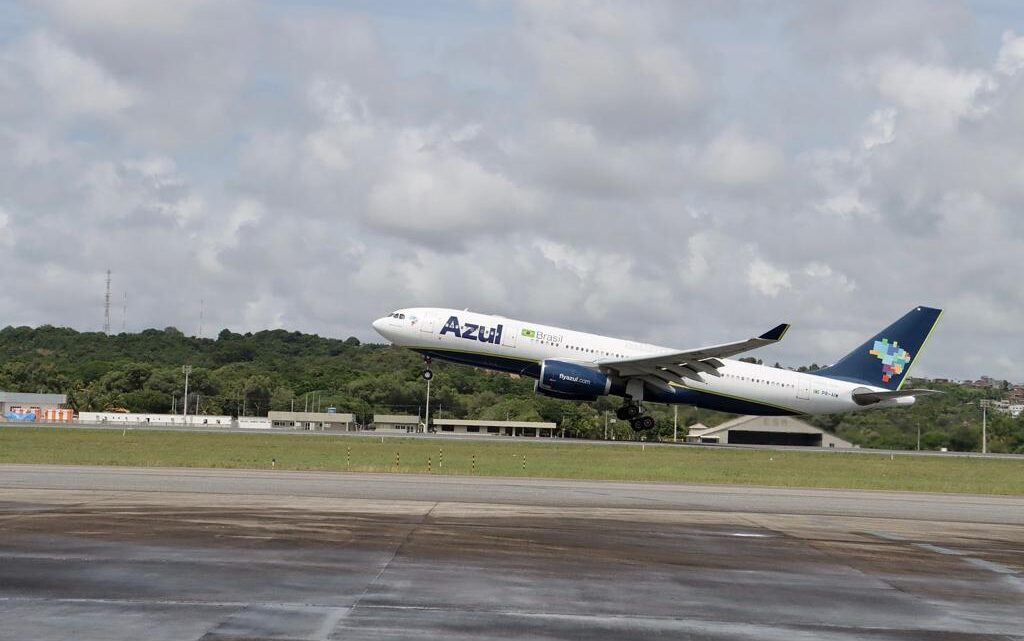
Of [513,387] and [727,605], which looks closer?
[727,605]

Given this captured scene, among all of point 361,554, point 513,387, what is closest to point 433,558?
point 361,554

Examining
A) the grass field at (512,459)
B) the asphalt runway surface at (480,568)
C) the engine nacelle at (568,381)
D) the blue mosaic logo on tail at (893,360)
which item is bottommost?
the asphalt runway surface at (480,568)

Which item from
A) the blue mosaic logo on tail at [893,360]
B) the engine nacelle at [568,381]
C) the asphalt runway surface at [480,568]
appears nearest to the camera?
the asphalt runway surface at [480,568]

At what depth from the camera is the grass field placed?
137 ft

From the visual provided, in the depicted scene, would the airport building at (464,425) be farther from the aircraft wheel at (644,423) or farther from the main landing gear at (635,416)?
the aircraft wheel at (644,423)

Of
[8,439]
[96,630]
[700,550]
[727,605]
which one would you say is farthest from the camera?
[8,439]

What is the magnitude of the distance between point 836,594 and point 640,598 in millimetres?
2803

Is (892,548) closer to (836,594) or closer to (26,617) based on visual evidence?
(836,594)

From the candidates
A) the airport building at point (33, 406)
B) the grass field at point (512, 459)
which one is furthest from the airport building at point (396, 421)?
the grass field at point (512, 459)

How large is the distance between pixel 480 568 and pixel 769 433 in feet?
235

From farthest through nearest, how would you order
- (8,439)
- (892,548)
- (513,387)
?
(513,387)
(8,439)
(892,548)

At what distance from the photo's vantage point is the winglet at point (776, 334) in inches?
2128

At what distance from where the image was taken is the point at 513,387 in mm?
123375

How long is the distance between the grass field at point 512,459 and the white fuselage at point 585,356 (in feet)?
12.6
